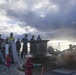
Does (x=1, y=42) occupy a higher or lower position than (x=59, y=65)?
higher

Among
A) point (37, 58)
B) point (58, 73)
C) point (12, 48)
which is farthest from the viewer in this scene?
point (12, 48)

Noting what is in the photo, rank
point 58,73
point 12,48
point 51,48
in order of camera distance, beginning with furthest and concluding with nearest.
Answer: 1. point 51,48
2. point 12,48
3. point 58,73

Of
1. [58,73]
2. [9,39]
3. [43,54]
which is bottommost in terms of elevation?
[58,73]

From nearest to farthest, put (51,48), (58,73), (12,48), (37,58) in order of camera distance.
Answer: (58,73)
(37,58)
(12,48)
(51,48)

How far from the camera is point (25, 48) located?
Result: 18.4m

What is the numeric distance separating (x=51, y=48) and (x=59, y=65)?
19.4 feet

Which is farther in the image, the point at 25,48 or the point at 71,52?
the point at 25,48

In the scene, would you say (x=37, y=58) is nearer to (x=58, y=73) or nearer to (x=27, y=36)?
(x=58, y=73)

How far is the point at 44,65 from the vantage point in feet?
38.3

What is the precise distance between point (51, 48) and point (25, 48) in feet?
7.48

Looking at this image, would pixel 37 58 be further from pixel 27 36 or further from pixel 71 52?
pixel 27 36

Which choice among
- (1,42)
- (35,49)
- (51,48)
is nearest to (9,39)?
(1,42)

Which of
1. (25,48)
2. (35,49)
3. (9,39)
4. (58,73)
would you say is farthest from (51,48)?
(58,73)

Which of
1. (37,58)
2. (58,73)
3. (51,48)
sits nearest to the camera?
(58,73)
